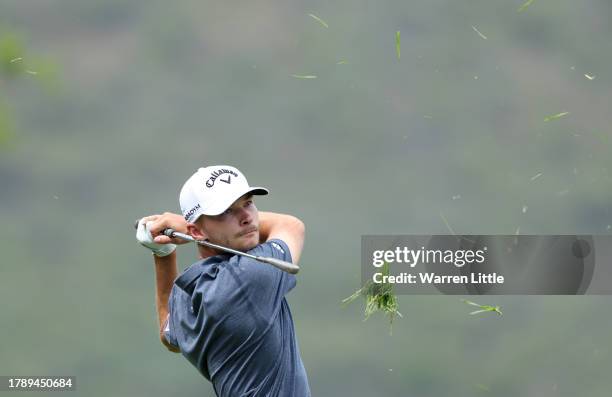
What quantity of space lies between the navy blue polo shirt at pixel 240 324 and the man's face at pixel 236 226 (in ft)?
0.16

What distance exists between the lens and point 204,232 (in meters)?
3.42

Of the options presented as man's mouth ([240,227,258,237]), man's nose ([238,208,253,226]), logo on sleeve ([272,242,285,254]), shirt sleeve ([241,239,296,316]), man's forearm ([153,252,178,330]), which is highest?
man's nose ([238,208,253,226])

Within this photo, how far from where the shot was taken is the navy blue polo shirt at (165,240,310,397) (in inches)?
128

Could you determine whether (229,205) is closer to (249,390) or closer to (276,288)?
(276,288)

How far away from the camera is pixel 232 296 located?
323 centimetres

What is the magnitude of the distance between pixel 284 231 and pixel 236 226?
21 cm

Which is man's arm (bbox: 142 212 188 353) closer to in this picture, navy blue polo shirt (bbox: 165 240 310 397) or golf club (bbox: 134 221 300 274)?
golf club (bbox: 134 221 300 274)

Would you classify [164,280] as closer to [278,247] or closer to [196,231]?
[196,231]

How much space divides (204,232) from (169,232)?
0.11m

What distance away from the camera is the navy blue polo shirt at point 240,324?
10.7 ft

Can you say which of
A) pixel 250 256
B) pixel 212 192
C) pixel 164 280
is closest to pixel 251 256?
pixel 250 256

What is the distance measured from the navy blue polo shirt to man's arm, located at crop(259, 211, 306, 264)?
6cm

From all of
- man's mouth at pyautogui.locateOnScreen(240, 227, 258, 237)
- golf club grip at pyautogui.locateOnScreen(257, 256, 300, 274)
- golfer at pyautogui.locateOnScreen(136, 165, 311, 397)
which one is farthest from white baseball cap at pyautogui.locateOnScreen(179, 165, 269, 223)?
golf club grip at pyautogui.locateOnScreen(257, 256, 300, 274)

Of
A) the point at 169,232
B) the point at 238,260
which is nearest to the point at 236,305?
the point at 238,260
